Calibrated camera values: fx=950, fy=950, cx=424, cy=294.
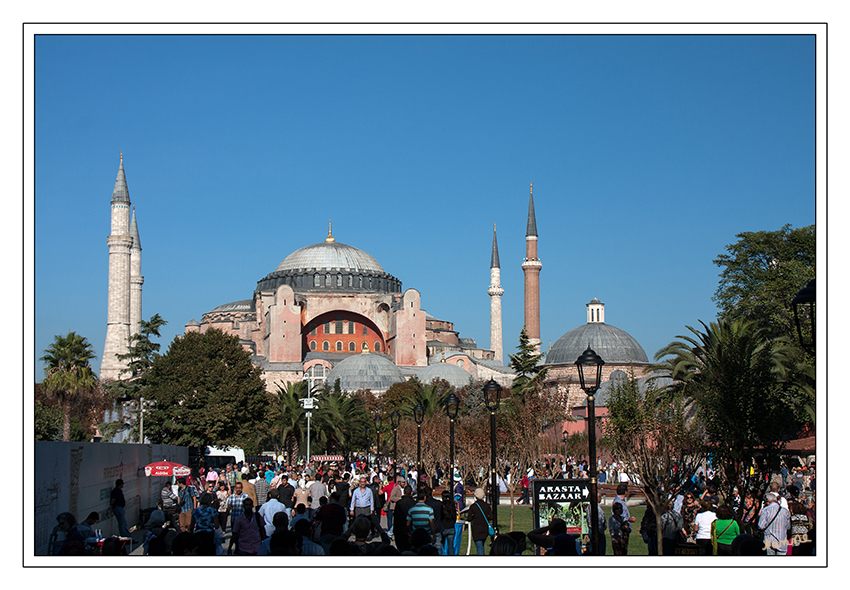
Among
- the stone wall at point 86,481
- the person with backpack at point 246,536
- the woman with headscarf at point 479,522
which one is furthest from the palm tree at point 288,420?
the person with backpack at point 246,536

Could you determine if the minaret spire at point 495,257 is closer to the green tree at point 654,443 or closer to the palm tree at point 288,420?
the palm tree at point 288,420

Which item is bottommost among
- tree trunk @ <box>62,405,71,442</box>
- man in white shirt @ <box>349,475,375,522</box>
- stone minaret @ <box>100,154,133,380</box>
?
tree trunk @ <box>62,405,71,442</box>

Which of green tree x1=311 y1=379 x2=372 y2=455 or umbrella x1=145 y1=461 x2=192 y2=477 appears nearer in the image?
umbrella x1=145 y1=461 x2=192 y2=477

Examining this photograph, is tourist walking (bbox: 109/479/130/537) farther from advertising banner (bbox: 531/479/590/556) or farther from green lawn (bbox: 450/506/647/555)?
advertising banner (bbox: 531/479/590/556)

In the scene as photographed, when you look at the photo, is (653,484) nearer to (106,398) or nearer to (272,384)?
(106,398)

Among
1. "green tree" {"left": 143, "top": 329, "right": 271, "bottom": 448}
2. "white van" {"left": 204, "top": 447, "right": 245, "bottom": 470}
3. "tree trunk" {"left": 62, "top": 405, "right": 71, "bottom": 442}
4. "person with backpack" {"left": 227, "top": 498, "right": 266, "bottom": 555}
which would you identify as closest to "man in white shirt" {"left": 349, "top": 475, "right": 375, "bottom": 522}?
"person with backpack" {"left": 227, "top": 498, "right": 266, "bottom": 555}

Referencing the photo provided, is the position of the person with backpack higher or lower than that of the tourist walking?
higher
